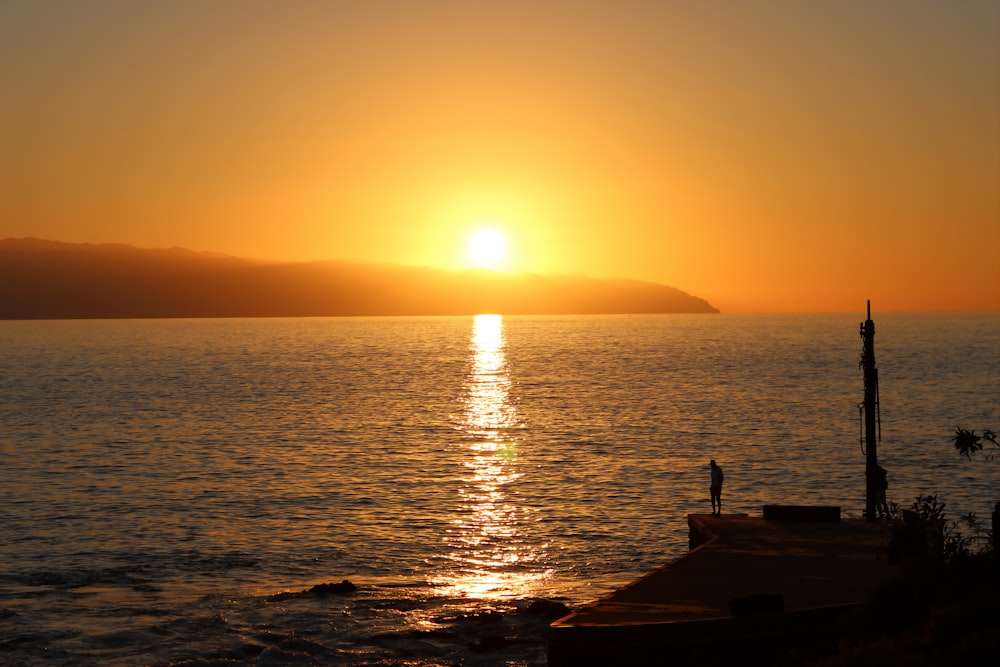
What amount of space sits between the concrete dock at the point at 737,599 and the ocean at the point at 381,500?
342 cm

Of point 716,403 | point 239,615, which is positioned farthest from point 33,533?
point 716,403

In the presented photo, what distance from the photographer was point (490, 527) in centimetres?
3934

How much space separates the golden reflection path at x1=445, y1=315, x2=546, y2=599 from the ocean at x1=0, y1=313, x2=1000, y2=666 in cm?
16

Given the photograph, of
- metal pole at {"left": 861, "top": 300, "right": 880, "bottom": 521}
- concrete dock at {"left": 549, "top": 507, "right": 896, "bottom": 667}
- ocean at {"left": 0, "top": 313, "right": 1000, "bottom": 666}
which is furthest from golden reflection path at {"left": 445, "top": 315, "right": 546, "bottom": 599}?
metal pole at {"left": 861, "top": 300, "right": 880, "bottom": 521}

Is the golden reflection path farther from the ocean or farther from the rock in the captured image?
the rock

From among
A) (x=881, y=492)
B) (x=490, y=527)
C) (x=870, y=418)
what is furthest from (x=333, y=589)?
(x=870, y=418)

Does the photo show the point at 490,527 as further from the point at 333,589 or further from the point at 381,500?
the point at 333,589

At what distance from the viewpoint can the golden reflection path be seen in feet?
100

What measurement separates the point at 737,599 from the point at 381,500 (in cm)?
2777

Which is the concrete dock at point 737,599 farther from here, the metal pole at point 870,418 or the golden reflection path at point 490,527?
the golden reflection path at point 490,527

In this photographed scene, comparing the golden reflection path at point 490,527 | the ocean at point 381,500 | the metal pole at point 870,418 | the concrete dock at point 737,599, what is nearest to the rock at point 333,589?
the ocean at point 381,500

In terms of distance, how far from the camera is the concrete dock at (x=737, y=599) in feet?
61.3

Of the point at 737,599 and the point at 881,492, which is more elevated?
the point at 737,599

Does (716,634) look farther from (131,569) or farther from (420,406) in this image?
(420,406)
